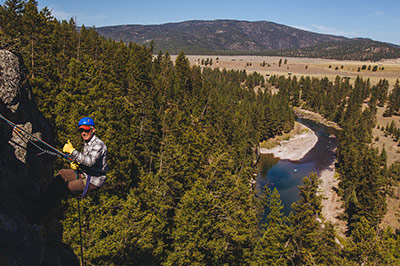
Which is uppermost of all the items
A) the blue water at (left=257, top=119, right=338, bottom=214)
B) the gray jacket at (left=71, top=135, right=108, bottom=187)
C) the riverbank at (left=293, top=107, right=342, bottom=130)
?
the gray jacket at (left=71, top=135, right=108, bottom=187)

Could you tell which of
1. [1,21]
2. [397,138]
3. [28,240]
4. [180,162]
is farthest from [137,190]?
[397,138]

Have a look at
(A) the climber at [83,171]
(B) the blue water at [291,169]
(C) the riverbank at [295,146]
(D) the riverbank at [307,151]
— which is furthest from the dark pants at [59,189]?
(C) the riverbank at [295,146]

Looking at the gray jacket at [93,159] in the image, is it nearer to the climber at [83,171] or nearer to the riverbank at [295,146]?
the climber at [83,171]

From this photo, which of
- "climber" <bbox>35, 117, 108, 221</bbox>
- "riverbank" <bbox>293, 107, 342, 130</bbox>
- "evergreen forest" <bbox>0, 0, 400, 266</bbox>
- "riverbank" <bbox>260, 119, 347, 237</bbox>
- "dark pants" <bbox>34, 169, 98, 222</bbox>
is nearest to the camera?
"climber" <bbox>35, 117, 108, 221</bbox>

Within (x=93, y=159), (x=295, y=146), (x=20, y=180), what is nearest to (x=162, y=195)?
(x=20, y=180)

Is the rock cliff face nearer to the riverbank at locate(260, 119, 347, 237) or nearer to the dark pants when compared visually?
the dark pants

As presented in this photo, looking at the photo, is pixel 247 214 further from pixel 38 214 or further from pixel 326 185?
pixel 326 185

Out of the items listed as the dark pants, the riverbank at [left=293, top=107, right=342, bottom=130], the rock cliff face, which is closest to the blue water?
the riverbank at [left=293, top=107, right=342, bottom=130]
